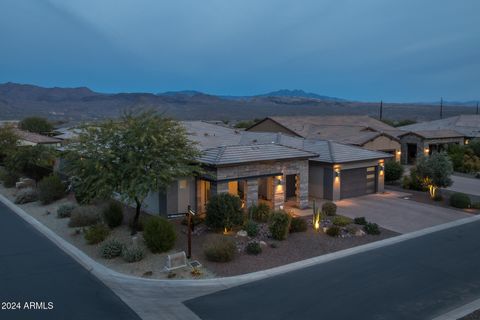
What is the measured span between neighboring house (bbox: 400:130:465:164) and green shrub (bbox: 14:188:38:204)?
32077 millimetres

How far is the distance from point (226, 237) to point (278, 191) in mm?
6541

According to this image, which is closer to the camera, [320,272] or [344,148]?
[320,272]

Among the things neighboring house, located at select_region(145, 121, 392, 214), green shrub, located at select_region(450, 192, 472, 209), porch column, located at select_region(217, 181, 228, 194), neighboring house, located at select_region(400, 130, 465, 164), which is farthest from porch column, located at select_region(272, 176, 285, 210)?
neighboring house, located at select_region(400, 130, 465, 164)

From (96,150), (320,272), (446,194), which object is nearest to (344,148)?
(446,194)

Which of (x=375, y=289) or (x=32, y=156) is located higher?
(x=32, y=156)

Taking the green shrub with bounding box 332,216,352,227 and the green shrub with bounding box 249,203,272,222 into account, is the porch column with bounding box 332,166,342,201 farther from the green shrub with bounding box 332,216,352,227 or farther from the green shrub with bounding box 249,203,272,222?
the green shrub with bounding box 249,203,272,222

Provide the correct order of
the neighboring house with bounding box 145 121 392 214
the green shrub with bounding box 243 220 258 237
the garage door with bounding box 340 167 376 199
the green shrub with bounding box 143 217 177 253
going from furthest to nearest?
the garage door with bounding box 340 167 376 199, the neighboring house with bounding box 145 121 392 214, the green shrub with bounding box 243 220 258 237, the green shrub with bounding box 143 217 177 253

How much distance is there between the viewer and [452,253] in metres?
14.9

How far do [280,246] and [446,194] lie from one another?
15.1 metres

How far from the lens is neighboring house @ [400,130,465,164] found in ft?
126

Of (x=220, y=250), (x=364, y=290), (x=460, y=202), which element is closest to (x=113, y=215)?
(x=220, y=250)

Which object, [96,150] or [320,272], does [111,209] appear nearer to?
[96,150]

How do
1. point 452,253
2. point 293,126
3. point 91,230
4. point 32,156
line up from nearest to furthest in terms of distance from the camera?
point 452,253
point 91,230
point 32,156
point 293,126

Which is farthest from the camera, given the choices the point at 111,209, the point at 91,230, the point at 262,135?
the point at 262,135
